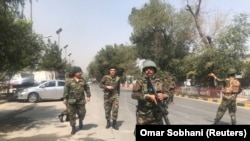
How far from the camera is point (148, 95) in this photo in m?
6.00

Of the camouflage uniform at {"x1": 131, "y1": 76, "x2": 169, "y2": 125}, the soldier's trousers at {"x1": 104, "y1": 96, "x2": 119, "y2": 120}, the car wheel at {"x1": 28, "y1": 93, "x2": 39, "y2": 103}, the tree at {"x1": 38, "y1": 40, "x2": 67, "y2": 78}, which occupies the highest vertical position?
the tree at {"x1": 38, "y1": 40, "x2": 67, "y2": 78}

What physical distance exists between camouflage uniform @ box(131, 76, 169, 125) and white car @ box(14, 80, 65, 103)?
20.3 metres

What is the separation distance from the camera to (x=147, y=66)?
244 inches

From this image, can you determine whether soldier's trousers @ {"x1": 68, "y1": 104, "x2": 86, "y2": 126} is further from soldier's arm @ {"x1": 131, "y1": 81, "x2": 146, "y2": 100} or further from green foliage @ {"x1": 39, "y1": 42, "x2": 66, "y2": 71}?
green foliage @ {"x1": 39, "y1": 42, "x2": 66, "y2": 71}

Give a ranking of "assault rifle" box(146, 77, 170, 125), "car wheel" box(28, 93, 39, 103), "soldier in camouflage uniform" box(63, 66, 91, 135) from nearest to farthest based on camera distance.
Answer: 1. "assault rifle" box(146, 77, 170, 125)
2. "soldier in camouflage uniform" box(63, 66, 91, 135)
3. "car wheel" box(28, 93, 39, 103)

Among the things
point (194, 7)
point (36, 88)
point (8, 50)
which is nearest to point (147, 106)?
point (8, 50)

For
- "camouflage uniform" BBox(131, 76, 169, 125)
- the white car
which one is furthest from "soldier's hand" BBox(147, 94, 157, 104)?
the white car

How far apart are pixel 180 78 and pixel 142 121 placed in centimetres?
4008

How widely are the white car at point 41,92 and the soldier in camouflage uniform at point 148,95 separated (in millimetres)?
20343

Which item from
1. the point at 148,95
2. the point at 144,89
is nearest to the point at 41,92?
the point at 144,89

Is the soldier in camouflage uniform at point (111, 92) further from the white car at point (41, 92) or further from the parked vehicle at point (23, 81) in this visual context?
the parked vehicle at point (23, 81)

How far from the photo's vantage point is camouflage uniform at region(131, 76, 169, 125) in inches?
247

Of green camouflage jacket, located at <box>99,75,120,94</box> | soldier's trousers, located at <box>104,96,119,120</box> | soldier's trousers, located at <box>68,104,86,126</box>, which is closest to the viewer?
soldier's trousers, located at <box>68,104,86,126</box>

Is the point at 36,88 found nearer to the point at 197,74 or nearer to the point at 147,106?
the point at 197,74
